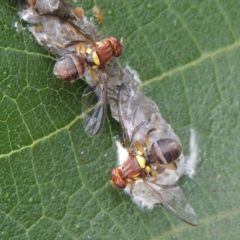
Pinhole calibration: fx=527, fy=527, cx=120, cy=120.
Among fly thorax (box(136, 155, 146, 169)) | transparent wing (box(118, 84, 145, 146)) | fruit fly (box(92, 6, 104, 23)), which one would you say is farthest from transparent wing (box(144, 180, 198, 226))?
fruit fly (box(92, 6, 104, 23))

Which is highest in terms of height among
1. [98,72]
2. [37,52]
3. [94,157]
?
[37,52]

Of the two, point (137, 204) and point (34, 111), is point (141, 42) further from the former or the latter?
point (137, 204)

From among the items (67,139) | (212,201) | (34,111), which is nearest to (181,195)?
(212,201)

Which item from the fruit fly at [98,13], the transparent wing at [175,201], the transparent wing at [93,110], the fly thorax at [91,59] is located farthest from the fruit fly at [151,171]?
the fruit fly at [98,13]

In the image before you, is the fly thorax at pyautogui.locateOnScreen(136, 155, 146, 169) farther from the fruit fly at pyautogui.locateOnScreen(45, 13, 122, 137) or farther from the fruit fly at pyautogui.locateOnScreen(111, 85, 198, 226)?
the fruit fly at pyautogui.locateOnScreen(45, 13, 122, 137)

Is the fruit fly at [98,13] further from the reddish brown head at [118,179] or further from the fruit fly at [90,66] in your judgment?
the reddish brown head at [118,179]

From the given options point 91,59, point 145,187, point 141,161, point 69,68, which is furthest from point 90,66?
point 145,187

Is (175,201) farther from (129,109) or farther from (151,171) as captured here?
(129,109)
